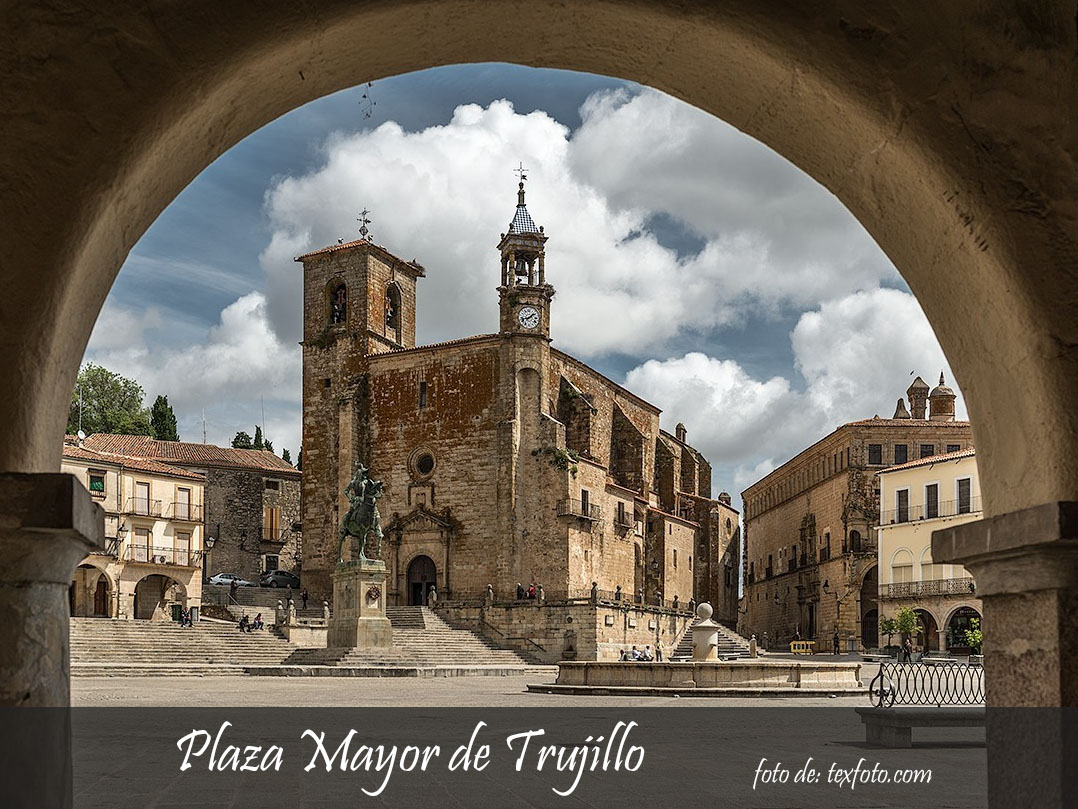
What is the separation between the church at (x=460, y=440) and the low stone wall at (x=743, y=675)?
2118cm

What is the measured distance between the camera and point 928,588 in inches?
1799

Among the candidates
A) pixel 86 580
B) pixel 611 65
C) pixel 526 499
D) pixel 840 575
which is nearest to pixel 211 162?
pixel 611 65

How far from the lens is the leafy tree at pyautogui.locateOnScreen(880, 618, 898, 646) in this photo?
143 feet

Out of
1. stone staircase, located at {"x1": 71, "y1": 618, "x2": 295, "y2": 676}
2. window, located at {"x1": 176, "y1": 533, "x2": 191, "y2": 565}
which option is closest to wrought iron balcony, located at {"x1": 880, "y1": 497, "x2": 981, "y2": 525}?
stone staircase, located at {"x1": 71, "y1": 618, "x2": 295, "y2": 676}

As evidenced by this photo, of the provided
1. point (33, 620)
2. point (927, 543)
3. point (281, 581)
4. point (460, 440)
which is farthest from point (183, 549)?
point (33, 620)

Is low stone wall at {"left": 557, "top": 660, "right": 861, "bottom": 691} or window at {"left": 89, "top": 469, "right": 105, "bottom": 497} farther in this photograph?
window at {"left": 89, "top": 469, "right": 105, "bottom": 497}

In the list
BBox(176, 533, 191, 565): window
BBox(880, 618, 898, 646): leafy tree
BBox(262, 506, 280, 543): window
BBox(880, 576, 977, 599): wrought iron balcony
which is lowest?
BBox(880, 618, 898, 646): leafy tree

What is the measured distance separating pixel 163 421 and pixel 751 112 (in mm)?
67698

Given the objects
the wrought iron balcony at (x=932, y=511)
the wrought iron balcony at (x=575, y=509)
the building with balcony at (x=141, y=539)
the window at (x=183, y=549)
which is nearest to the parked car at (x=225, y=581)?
the building with balcony at (x=141, y=539)

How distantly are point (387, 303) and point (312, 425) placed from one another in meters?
5.93

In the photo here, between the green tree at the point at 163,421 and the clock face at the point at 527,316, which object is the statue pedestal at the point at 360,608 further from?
the green tree at the point at 163,421

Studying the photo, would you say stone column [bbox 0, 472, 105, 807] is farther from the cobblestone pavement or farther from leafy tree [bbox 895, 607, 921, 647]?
leafy tree [bbox 895, 607, 921, 647]

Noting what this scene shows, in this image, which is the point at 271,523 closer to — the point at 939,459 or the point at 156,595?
the point at 156,595

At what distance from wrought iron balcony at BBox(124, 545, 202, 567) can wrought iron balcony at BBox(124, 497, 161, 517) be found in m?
1.35
